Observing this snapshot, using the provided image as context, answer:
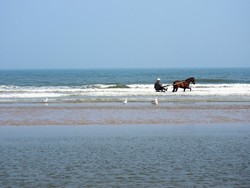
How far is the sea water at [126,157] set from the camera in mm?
10242

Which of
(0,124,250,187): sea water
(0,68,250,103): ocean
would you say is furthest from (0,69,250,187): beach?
(0,68,250,103): ocean

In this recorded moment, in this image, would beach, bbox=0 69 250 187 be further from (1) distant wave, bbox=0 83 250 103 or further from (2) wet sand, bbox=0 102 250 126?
(1) distant wave, bbox=0 83 250 103

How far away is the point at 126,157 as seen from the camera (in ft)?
41.6

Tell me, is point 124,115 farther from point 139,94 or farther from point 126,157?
point 139,94

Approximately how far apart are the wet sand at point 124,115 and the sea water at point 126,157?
7.56 ft

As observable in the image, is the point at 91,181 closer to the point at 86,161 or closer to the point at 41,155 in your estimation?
the point at 86,161

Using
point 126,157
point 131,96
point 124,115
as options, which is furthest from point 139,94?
point 126,157

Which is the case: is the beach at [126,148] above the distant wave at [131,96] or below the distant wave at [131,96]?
above

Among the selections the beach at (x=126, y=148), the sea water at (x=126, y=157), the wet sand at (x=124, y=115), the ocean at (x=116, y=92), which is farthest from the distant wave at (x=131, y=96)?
the sea water at (x=126, y=157)

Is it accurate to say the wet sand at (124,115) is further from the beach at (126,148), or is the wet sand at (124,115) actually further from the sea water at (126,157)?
the sea water at (126,157)

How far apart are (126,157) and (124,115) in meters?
10.9

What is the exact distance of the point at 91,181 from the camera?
10.2m

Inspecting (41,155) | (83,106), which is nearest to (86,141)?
(41,155)

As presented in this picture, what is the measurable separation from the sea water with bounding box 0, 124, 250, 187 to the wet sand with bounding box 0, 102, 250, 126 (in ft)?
7.56
